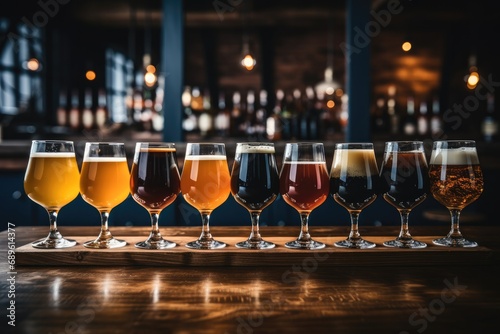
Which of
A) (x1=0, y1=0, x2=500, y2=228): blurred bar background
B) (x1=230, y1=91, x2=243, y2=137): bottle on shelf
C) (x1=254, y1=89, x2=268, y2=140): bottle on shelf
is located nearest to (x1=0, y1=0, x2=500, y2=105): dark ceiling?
(x1=0, y1=0, x2=500, y2=228): blurred bar background

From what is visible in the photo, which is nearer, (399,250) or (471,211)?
(399,250)

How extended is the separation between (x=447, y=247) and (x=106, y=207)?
2.66 feet

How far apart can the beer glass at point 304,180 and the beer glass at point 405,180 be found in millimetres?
160

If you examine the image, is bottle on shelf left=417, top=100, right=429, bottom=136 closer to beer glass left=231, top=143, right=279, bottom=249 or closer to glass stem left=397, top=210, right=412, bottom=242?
glass stem left=397, top=210, right=412, bottom=242

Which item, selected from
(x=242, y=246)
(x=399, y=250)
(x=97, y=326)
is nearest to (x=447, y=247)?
(x=399, y=250)

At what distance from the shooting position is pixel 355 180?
1.20 metres

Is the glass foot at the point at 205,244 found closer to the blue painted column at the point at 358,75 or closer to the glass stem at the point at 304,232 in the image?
the glass stem at the point at 304,232

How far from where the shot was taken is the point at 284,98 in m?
6.50

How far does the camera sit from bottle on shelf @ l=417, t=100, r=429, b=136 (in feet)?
18.2

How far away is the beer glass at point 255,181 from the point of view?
1.18 metres

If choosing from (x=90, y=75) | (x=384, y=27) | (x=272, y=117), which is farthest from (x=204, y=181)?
(x=90, y=75)

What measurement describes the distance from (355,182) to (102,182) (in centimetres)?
61

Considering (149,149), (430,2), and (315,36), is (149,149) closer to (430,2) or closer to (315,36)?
(430,2)

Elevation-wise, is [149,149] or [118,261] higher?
[149,149]
